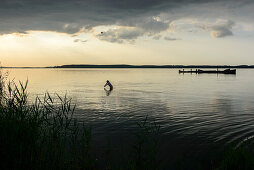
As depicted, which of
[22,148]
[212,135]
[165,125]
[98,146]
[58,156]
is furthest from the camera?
[165,125]

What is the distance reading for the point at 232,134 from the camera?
12.9 m

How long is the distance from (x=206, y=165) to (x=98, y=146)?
5.38m

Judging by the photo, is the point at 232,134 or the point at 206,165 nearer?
the point at 206,165

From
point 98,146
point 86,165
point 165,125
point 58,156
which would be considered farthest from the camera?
point 165,125

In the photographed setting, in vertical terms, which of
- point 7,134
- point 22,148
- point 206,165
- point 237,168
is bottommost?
point 206,165

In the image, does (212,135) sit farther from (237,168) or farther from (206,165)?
(237,168)

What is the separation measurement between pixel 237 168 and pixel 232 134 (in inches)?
260

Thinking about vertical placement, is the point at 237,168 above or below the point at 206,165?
above

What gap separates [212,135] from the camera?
1287cm

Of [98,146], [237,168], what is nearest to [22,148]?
[98,146]

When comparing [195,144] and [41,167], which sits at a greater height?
[41,167]

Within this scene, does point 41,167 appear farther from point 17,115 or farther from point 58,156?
point 17,115

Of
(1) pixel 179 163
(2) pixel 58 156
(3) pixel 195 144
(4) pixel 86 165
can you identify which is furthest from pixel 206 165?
(2) pixel 58 156

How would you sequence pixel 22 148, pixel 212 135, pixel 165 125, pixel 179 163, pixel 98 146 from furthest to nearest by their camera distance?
pixel 165 125 → pixel 212 135 → pixel 98 146 → pixel 179 163 → pixel 22 148
